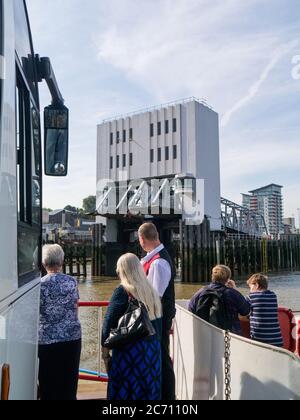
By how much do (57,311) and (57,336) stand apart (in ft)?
0.63

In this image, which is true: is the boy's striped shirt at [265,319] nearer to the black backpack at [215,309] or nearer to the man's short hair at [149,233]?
the black backpack at [215,309]

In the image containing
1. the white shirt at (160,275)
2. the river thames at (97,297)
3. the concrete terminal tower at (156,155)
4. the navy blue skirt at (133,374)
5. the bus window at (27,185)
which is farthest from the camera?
the concrete terminal tower at (156,155)

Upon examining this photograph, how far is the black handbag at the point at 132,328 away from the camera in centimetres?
306

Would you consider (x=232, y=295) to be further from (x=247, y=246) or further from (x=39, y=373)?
(x=247, y=246)

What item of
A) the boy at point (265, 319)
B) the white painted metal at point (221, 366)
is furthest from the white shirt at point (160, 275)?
the boy at point (265, 319)

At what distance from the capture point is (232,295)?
13.6 feet

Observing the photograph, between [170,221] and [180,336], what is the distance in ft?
84.0

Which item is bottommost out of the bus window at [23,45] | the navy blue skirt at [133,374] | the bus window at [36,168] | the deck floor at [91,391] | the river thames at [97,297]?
the river thames at [97,297]

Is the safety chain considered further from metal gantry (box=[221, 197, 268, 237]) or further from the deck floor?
metal gantry (box=[221, 197, 268, 237])

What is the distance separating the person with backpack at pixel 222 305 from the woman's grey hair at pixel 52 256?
5.11 feet

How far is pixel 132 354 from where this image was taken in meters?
3.16

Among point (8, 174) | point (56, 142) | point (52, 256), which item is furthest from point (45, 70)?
point (8, 174)

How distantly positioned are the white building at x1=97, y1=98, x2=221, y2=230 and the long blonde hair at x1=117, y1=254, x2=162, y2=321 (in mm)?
31483
